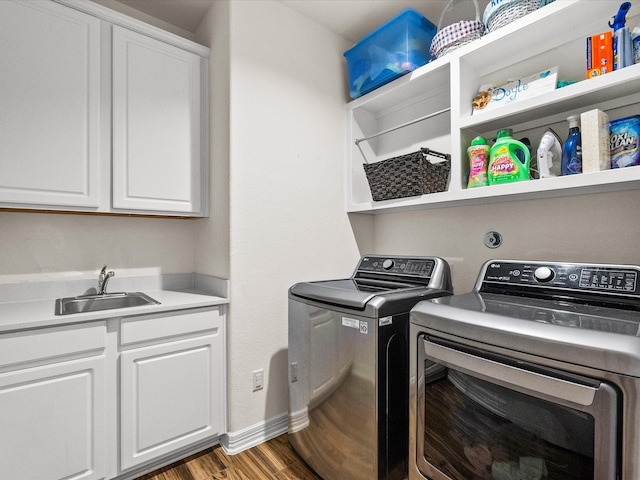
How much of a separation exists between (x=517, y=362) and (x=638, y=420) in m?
0.25

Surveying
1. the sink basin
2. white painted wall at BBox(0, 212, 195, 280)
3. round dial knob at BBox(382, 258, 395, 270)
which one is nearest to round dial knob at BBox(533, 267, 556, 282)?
round dial knob at BBox(382, 258, 395, 270)

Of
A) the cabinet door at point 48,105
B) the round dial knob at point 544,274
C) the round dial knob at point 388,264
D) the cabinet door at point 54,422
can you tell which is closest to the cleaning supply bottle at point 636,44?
the round dial knob at point 544,274

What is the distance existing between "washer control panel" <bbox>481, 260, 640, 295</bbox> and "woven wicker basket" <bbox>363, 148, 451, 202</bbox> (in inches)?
20.4

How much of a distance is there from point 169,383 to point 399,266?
132cm

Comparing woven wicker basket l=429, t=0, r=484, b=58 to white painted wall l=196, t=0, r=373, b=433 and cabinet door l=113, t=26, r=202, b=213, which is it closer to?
white painted wall l=196, t=0, r=373, b=433

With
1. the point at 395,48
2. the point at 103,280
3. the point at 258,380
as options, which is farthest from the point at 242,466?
the point at 395,48

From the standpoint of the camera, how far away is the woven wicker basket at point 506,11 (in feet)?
4.54

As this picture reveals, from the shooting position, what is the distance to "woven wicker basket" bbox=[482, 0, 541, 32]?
1385 millimetres

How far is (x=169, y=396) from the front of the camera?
1607 millimetres

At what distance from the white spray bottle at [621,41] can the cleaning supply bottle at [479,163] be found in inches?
19.7

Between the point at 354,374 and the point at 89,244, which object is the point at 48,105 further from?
the point at 354,374

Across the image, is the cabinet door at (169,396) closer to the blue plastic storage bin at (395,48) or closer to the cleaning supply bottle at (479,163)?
the cleaning supply bottle at (479,163)

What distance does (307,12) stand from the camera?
203 centimetres

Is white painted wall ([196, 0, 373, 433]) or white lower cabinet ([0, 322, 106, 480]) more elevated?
white painted wall ([196, 0, 373, 433])
